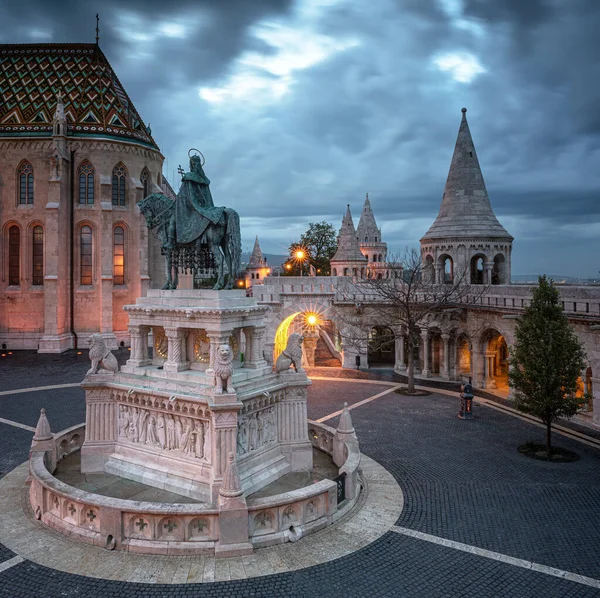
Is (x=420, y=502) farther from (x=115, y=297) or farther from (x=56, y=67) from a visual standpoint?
(x=56, y=67)

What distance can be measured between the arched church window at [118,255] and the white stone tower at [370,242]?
33.7 m

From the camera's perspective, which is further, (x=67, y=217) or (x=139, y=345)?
(x=67, y=217)

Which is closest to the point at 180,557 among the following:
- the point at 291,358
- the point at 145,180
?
the point at 291,358

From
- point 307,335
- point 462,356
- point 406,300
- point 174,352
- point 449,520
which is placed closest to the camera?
point 449,520

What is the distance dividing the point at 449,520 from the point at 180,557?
17.2 ft

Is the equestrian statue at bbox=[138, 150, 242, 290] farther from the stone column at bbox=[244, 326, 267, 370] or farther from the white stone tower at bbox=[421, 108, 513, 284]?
the white stone tower at bbox=[421, 108, 513, 284]

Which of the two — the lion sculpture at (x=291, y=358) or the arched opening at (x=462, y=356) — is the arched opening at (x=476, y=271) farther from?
the lion sculpture at (x=291, y=358)

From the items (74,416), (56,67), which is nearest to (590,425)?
(74,416)

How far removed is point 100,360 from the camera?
11.7m

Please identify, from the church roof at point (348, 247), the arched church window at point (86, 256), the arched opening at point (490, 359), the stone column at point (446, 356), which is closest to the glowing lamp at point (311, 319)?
the stone column at point (446, 356)

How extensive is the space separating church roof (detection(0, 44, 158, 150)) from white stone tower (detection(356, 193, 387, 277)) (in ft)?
107

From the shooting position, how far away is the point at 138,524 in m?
8.88

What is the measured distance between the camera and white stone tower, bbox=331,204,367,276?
44969mm

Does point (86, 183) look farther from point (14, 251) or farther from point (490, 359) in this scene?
point (490, 359)
